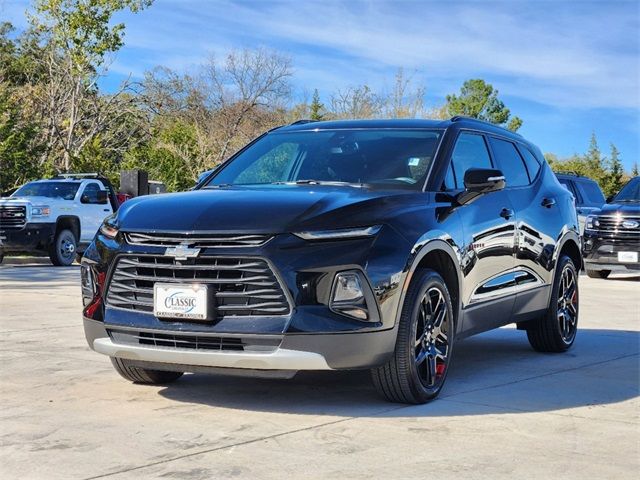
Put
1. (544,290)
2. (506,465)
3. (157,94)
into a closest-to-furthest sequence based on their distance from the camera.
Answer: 1. (506,465)
2. (544,290)
3. (157,94)

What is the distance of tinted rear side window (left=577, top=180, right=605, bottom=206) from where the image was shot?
2147 centimetres

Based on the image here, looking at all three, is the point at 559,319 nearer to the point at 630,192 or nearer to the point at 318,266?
the point at 318,266

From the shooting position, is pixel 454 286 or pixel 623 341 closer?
pixel 454 286

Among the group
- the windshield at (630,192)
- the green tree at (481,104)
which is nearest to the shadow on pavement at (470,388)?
the windshield at (630,192)

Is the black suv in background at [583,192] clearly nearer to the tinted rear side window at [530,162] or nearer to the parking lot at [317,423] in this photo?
the tinted rear side window at [530,162]

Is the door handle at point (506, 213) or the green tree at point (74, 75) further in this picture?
the green tree at point (74, 75)

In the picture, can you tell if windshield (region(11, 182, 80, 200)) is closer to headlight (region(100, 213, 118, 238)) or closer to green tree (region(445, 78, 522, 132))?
headlight (region(100, 213, 118, 238))

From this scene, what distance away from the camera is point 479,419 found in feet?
17.6

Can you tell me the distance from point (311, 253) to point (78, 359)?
9.44ft

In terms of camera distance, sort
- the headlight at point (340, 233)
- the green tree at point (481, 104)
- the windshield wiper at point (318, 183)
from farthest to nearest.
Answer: the green tree at point (481, 104)
the windshield wiper at point (318, 183)
the headlight at point (340, 233)

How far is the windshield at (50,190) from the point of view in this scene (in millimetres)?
21047

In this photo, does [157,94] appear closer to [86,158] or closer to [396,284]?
[86,158]

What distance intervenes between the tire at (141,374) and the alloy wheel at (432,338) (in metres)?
1.66

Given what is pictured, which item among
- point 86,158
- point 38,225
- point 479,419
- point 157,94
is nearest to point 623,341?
point 479,419
